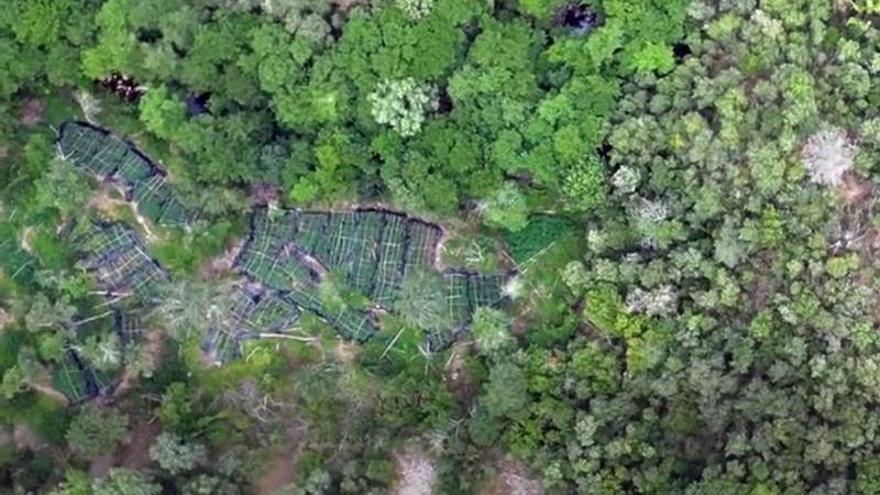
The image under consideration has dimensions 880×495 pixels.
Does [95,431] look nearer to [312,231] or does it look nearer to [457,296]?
[312,231]

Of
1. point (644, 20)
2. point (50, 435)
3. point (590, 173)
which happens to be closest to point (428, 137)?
point (590, 173)

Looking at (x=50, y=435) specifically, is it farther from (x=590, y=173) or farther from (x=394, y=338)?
(x=590, y=173)

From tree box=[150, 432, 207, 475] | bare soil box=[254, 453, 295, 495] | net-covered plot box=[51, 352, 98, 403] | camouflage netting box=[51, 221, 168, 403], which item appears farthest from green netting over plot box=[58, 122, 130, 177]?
bare soil box=[254, 453, 295, 495]

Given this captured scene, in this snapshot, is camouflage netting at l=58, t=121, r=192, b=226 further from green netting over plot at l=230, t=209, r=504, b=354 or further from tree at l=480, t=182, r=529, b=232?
tree at l=480, t=182, r=529, b=232

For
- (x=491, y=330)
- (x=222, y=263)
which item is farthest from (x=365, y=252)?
(x=491, y=330)

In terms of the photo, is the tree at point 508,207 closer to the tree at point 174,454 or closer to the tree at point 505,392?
the tree at point 505,392

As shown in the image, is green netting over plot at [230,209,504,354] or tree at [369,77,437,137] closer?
tree at [369,77,437,137]
